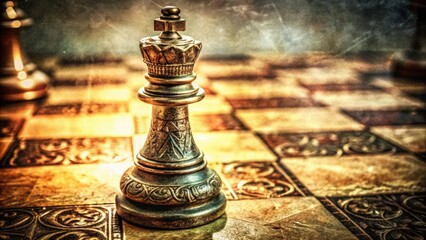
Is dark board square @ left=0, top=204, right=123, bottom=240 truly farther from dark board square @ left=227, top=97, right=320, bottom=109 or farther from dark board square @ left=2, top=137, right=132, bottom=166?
dark board square @ left=227, top=97, right=320, bottom=109

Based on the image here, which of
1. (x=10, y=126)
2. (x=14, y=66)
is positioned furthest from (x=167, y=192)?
(x=14, y=66)

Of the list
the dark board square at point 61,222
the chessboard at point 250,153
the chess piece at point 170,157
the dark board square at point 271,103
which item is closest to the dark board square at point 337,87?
the chessboard at point 250,153

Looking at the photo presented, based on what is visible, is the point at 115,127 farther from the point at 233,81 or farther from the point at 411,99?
the point at 411,99

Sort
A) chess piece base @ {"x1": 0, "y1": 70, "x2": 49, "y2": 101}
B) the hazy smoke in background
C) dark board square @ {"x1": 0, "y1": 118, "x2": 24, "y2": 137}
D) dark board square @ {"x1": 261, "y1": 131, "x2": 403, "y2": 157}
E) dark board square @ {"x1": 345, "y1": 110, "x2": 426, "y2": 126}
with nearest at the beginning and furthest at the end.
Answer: the hazy smoke in background
dark board square @ {"x1": 261, "y1": 131, "x2": 403, "y2": 157}
dark board square @ {"x1": 0, "y1": 118, "x2": 24, "y2": 137}
dark board square @ {"x1": 345, "y1": 110, "x2": 426, "y2": 126}
chess piece base @ {"x1": 0, "y1": 70, "x2": 49, "y2": 101}

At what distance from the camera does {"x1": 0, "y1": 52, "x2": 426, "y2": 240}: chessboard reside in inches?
51.8

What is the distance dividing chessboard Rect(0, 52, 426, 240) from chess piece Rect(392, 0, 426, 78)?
13 cm

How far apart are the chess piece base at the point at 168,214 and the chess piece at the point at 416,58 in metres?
2.24

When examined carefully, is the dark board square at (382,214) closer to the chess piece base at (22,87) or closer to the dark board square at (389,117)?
the dark board square at (389,117)

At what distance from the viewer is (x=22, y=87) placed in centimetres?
247

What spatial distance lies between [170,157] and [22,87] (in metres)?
1.38

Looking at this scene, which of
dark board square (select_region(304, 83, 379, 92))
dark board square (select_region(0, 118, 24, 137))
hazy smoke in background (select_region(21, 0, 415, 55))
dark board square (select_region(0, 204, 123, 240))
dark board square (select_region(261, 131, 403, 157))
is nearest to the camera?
dark board square (select_region(0, 204, 123, 240))

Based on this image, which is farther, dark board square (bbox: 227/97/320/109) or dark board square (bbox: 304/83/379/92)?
dark board square (bbox: 304/83/379/92)

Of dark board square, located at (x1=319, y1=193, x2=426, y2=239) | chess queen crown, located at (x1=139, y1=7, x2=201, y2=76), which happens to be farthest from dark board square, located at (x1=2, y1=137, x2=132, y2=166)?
dark board square, located at (x1=319, y1=193, x2=426, y2=239)

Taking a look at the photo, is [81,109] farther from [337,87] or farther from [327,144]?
[337,87]
